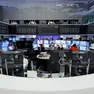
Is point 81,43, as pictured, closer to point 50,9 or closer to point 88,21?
point 88,21

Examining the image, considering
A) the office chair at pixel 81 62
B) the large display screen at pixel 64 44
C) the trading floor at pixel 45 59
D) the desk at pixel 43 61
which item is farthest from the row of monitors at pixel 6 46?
the office chair at pixel 81 62

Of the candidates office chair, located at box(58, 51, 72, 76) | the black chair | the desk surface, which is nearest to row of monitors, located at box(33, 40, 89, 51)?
the black chair

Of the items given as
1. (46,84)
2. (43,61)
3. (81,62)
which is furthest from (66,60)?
(46,84)

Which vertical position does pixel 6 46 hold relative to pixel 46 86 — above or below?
below

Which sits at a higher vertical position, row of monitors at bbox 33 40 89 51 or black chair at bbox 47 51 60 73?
row of monitors at bbox 33 40 89 51

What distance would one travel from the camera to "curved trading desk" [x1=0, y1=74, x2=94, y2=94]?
60 cm

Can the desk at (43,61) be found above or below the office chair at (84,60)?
below

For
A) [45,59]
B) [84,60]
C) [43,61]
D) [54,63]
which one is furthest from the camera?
[43,61]

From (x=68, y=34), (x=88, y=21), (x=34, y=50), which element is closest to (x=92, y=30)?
(x=88, y=21)

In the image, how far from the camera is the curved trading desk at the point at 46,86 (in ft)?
1.98

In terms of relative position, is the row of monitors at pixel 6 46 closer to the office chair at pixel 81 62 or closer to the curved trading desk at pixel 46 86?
Answer: the office chair at pixel 81 62

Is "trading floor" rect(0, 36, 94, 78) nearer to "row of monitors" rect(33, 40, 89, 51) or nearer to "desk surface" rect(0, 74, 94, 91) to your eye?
"row of monitors" rect(33, 40, 89, 51)

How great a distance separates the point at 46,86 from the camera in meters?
0.62

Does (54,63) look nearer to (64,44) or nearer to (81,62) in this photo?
(81,62)
